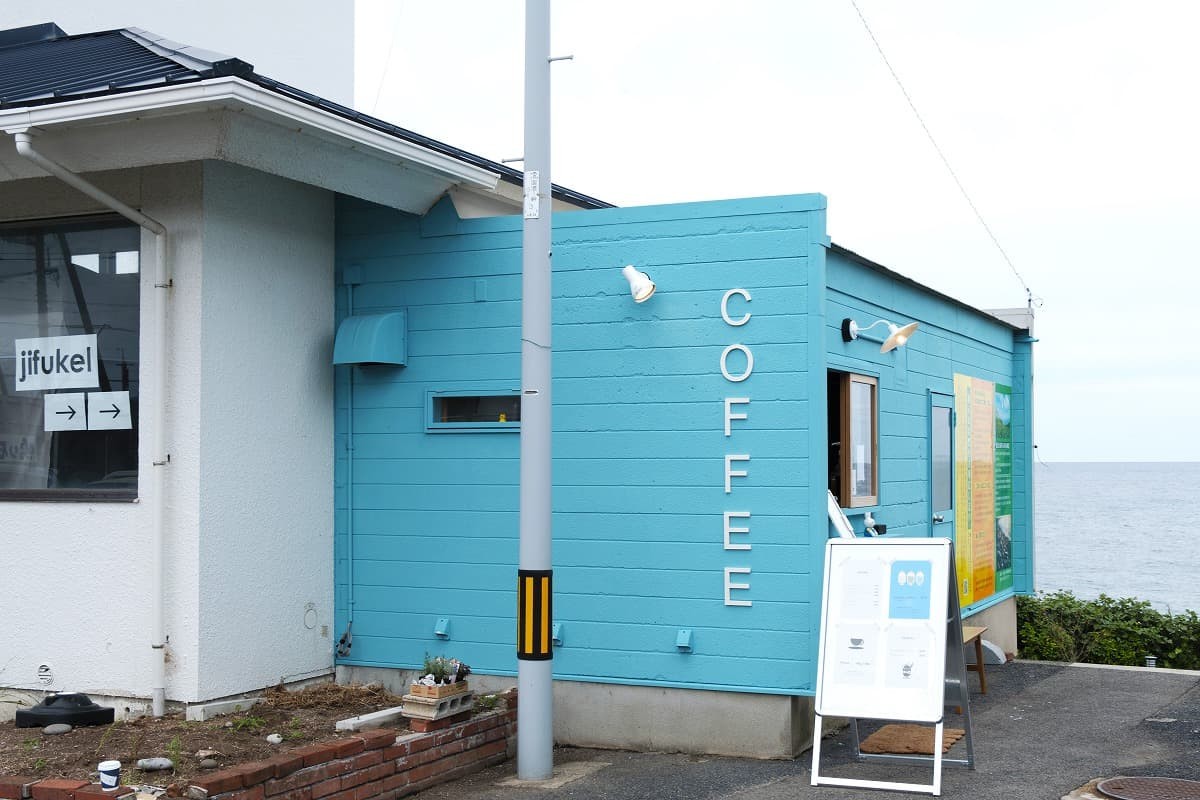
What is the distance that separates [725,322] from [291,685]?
360cm

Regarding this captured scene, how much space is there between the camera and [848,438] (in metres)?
9.02

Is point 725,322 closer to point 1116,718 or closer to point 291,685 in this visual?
point 291,685

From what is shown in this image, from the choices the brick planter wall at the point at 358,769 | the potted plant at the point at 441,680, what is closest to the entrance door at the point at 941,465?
the brick planter wall at the point at 358,769

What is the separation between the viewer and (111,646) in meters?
7.88

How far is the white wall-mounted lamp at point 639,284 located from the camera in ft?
26.2

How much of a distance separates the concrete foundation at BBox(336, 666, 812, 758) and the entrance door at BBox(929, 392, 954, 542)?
11.6 feet

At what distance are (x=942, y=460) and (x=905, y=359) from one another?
1469mm

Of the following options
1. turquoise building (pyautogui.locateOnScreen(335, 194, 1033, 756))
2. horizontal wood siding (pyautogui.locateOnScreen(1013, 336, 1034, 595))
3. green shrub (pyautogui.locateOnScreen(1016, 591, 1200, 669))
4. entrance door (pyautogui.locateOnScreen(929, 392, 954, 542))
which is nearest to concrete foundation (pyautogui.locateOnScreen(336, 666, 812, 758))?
turquoise building (pyautogui.locateOnScreen(335, 194, 1033, 756))

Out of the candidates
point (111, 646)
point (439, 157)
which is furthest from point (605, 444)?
point (111, 646)

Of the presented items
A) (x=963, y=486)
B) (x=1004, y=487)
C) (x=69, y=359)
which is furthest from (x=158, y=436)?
(x=1004, y=487)

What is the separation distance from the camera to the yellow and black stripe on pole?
7242 mm

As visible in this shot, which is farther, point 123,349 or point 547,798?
point 123,349

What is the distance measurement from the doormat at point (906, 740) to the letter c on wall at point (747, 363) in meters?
2.37

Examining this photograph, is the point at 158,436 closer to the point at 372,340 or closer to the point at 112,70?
the point at 372,340
